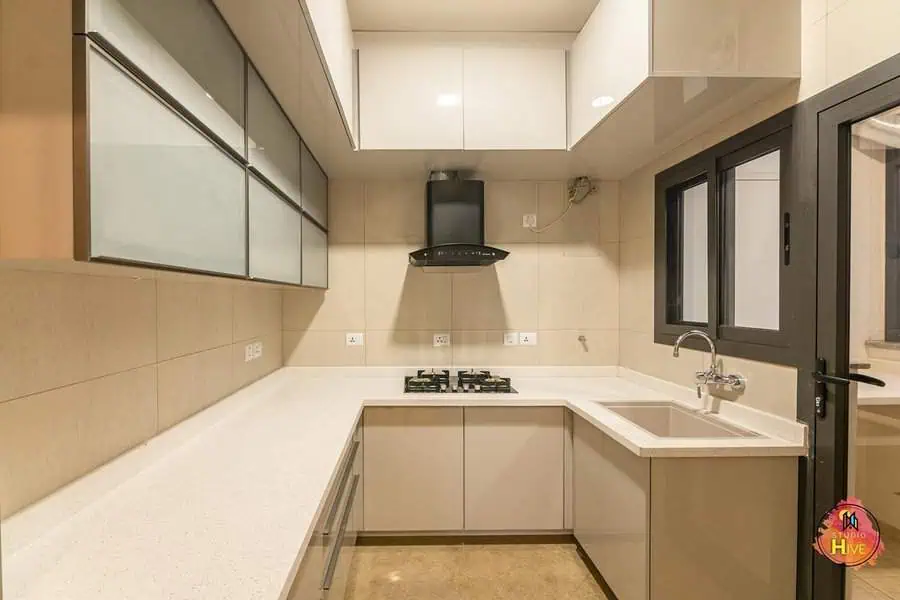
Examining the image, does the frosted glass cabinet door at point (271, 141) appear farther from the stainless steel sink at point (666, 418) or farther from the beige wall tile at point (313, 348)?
the stainless steel sink at point (666, 418)

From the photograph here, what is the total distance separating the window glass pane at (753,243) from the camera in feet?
6.13

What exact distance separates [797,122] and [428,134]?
152 cm

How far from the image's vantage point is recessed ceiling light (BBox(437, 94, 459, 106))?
2332mm

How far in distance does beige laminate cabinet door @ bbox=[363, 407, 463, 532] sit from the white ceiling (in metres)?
1.95

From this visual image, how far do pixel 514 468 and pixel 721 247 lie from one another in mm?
1472

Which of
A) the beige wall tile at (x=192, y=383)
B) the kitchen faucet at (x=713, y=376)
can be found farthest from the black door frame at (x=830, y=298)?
the beige wall tile at (x=192, y=383)

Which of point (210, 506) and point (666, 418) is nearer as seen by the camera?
point (210, 506)

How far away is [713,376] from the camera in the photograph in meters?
1.99

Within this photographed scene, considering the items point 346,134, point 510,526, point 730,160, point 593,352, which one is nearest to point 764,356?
point 730,160

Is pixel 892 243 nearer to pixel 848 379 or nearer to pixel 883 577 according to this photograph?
pixel 848 379

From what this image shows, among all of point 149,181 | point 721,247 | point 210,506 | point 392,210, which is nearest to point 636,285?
point 721,247

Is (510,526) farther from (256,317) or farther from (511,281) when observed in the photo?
(256,317)

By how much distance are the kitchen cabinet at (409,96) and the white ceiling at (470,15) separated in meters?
0.13

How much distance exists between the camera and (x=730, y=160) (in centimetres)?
202
